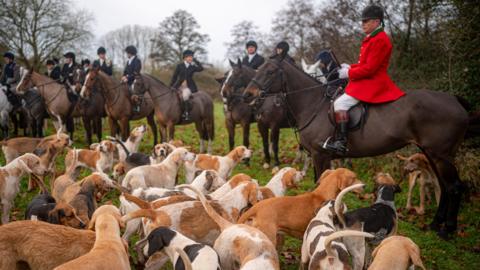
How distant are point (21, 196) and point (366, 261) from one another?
596cm

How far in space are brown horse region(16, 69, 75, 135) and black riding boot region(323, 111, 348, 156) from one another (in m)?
9.16

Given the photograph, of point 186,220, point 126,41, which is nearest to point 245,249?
point 186,220

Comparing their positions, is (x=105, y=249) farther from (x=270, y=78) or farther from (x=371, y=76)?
(x=270, y=78)

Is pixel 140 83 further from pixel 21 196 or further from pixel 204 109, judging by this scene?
pixel 21 196

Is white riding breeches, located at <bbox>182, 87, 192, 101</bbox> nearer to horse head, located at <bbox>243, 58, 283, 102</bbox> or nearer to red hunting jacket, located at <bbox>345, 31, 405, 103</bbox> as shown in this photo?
horse head, located at <bbox>243, 58, 283, 102</bbox>

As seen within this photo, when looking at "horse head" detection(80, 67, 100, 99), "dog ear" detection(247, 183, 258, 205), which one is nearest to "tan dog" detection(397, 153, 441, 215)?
"dog ear" detection(247, 183, 258, 205)

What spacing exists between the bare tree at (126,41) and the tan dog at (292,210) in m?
49.5

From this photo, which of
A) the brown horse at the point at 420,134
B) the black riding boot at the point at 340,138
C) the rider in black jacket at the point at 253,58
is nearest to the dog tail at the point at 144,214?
the black riding boot at the point at 340,138

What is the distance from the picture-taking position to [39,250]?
3.36 meters

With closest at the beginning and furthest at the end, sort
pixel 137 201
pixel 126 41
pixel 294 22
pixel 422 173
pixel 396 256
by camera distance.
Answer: pixel 396 256 < pixel 137 201 < pixel 422 173 < pixel 294 22 < pixel 126 41

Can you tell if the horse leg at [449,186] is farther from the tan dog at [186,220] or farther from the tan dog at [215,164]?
the tan dog at [215,164]

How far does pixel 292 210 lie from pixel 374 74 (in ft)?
9.13

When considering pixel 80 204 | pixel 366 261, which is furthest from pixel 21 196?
pixel 366 261

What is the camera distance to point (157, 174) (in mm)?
6469
